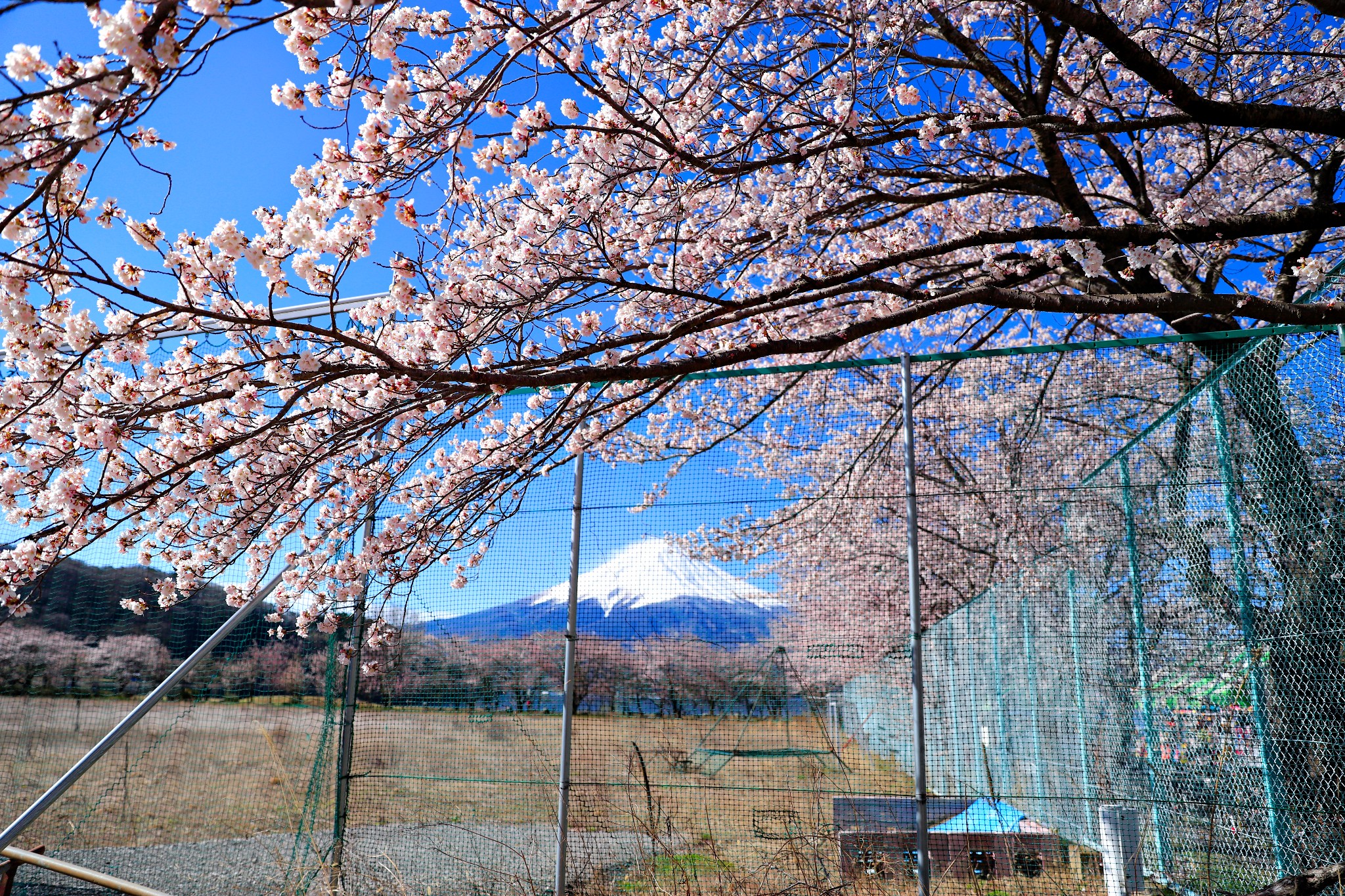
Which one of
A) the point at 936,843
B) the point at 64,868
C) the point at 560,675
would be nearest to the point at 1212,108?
the point at 936,843

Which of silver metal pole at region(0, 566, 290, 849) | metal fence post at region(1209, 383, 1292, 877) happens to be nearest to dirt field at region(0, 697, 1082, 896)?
metal fence post at region(1209, 383, 1292, 877)

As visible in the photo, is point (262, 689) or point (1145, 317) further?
point (1145, 317)

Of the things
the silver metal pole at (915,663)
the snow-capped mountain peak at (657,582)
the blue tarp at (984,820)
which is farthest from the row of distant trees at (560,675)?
the blue tarp at (984,820)

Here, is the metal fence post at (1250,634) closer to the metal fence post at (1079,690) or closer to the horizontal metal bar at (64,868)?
the metal fence post at (1079,690)

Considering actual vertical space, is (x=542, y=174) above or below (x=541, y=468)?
above

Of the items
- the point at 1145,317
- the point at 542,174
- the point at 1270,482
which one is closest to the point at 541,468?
the point at 542,174

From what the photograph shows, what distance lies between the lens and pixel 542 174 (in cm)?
436

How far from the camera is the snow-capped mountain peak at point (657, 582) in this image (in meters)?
3.99

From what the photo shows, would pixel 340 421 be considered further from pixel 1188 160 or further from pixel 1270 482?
pixel 1188 160

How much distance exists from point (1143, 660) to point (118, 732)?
4.32 m

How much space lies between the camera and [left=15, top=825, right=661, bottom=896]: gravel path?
392cm

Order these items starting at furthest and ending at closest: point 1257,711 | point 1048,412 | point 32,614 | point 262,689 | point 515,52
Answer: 1. point 32,614
2. point 262,689
3. point 1048,412
4. point 1257,711
5. point 515,52

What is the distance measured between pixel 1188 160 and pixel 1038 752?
5.36 metres

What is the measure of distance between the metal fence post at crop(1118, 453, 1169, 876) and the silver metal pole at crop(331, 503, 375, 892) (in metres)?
3.64
